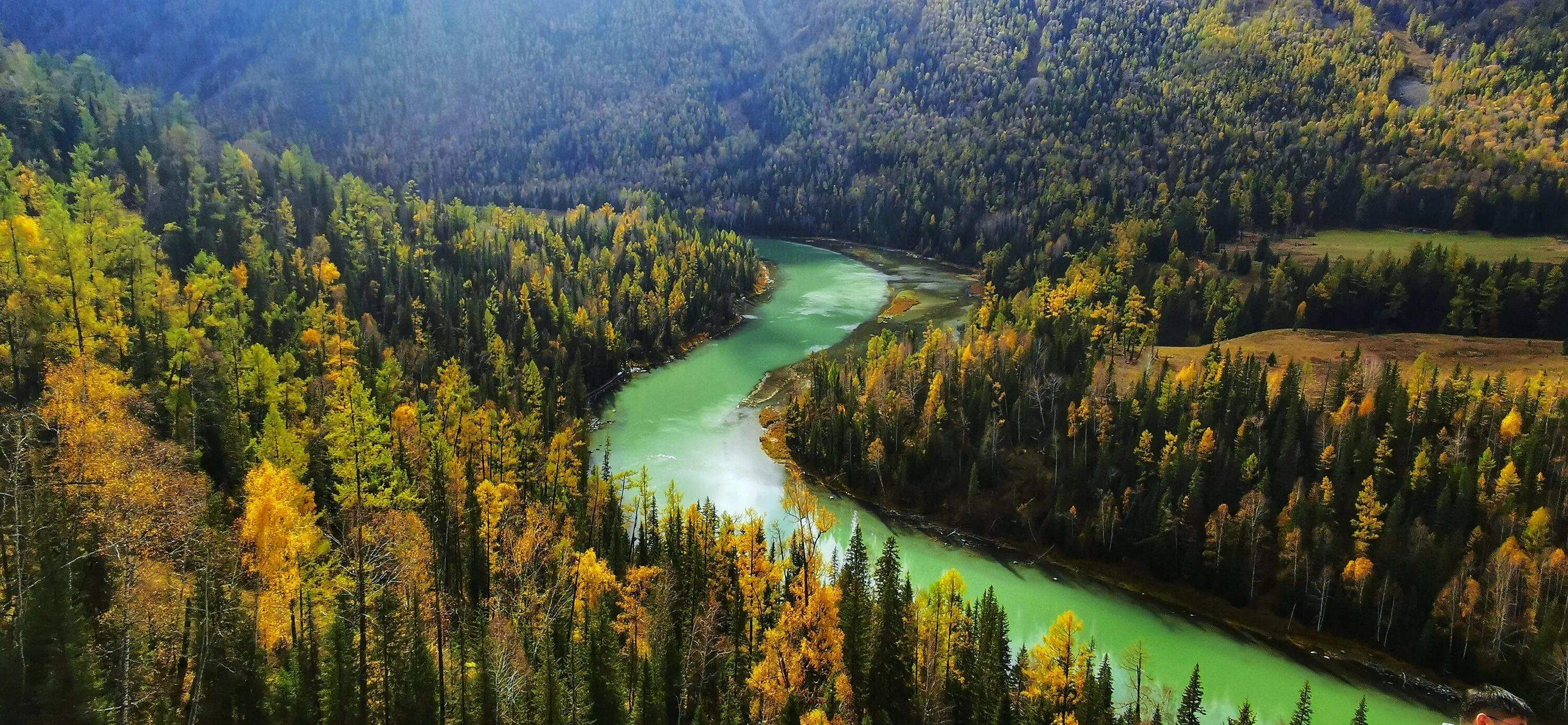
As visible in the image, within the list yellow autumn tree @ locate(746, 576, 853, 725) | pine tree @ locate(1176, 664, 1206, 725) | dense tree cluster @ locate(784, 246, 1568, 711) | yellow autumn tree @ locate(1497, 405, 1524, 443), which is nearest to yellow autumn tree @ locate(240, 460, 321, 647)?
yellow autumn tree @ locate(746, 576, 853, 725)

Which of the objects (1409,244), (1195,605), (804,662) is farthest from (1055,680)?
(1409,244)

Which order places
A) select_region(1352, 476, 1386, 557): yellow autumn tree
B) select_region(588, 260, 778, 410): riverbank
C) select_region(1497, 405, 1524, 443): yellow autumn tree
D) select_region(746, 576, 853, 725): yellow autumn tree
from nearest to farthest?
select_region(746, 576, 853, 725): yellow autumn tree < select_region(1352, 476, 1386, 557): yellow autumn tree < select_region(1497, 405, 1524, 443): yellow autumn tree < select_region(588, 260, 778, 410): riverbank

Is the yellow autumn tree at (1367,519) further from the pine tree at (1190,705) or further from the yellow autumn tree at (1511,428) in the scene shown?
the pine tree at (1190,705)

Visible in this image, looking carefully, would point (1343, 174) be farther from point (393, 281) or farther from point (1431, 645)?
point (393, 281)

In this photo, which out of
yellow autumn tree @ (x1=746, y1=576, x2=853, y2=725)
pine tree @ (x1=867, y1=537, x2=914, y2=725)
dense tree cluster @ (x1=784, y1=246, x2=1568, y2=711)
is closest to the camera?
yellow autumn tree @ (x1=746, y1=576, x2=853, y2=725)

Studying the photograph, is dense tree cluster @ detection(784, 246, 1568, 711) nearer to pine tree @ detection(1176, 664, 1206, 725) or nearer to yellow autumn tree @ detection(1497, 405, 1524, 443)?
yellow autumn tree @ detection(1497, 405, 1524, 443)

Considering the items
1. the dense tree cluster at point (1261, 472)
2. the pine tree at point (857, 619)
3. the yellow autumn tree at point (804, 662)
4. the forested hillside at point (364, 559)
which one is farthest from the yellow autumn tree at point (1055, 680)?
the dense tree cluster at point (1261, 472)

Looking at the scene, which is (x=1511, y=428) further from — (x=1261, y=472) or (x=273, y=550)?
(x=273, y=550)
